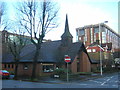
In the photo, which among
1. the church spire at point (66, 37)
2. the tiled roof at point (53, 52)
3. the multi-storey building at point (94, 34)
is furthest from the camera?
the multi-storey building at point (94, 34)

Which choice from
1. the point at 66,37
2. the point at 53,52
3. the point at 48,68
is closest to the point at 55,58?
the point at 53,52

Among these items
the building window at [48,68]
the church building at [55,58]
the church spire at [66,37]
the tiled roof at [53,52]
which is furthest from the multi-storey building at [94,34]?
the building window at [48,68]

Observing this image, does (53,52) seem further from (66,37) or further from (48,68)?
(66,37)

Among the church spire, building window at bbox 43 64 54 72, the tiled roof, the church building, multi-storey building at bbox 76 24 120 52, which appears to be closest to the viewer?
building window at bbox 43 64 54 72

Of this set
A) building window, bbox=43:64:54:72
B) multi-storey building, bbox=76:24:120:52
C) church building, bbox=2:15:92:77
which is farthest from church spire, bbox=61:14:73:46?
multi-storey building, bbox=76:24:120:52

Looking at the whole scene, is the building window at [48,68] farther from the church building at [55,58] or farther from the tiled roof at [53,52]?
the tiled roof at [53,52]

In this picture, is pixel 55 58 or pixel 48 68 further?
pixel 55 58

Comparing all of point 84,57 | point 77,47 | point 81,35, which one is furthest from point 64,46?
point 81,35

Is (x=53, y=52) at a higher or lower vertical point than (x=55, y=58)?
higher

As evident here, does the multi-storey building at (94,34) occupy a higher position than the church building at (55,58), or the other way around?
the multi-storey building at (94,34)

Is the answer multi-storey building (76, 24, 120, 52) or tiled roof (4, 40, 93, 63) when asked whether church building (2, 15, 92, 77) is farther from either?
multi-storey building (76, 24, 120, 52)

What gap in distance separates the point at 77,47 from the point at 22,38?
13731mm

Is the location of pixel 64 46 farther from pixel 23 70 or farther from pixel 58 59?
pixel 23 70

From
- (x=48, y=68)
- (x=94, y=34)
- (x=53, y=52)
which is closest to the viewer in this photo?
(x=48, y=68)
